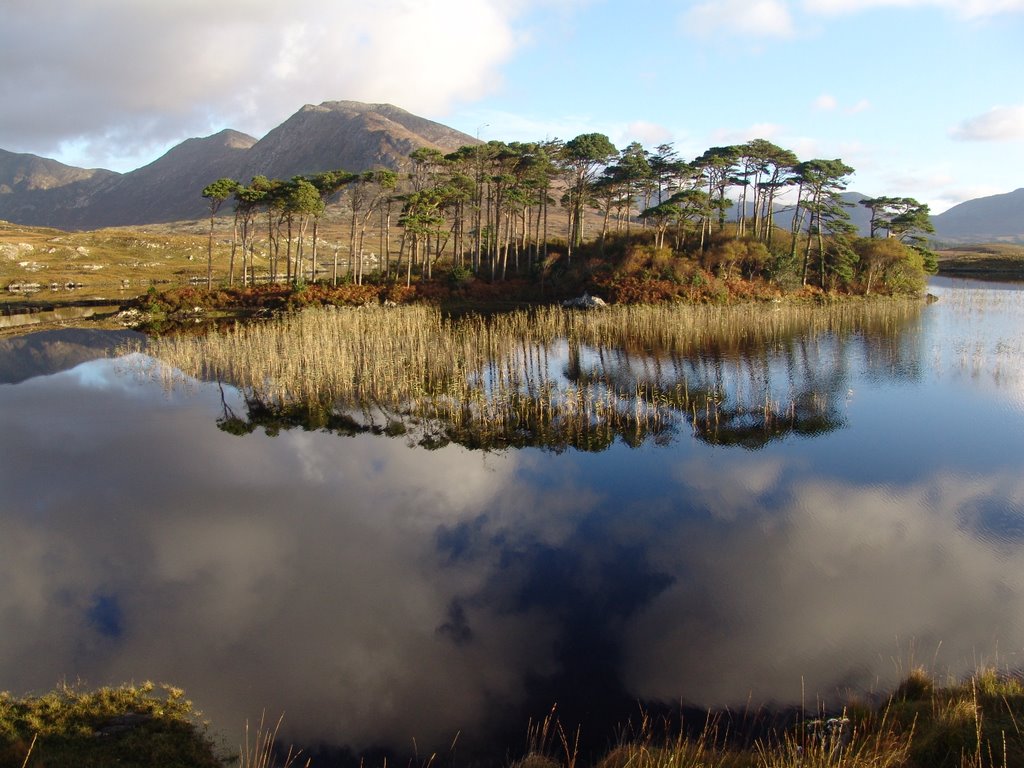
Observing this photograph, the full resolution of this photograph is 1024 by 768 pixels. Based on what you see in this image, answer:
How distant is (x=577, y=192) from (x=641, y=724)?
5279 centimetres

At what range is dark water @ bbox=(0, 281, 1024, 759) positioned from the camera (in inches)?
287

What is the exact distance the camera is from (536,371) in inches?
929

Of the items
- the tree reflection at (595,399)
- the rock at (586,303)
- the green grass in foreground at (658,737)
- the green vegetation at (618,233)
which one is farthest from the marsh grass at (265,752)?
the green vegetation at (618,233)

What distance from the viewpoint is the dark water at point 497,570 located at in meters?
7.28

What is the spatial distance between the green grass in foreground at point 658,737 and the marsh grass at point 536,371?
9.56m

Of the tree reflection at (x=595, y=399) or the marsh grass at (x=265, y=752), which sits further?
the tree reflection at (x=595, y=399)

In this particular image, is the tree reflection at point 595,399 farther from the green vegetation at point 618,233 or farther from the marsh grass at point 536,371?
the green vegetation at point 618,233

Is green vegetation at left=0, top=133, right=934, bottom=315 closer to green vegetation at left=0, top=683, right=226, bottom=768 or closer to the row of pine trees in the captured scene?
the row of pine trees

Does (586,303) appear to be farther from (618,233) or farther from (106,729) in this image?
(106,729)

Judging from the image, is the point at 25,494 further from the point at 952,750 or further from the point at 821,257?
the point at 821,257

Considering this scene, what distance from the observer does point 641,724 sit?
6.75m

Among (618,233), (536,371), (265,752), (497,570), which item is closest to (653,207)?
(618,233)

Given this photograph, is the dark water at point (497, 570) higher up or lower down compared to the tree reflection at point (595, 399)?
lower down

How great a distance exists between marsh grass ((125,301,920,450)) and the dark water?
140 centimetres
